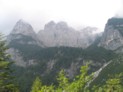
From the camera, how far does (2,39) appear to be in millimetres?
42344

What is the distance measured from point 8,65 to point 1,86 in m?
2.52

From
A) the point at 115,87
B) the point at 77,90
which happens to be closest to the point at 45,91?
the point at 77,90

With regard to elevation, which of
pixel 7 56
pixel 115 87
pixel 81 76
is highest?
pixel 7 56

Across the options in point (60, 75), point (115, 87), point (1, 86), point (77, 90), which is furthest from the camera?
point (1, 86)

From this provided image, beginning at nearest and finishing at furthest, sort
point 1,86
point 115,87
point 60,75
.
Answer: point 60,75 < point 115,87 < point 1,86

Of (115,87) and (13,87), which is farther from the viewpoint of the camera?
(13,87)

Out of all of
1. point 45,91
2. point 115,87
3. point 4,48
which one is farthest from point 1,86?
point 45,91

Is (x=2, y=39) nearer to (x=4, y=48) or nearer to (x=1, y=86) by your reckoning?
(x=4, y=48)

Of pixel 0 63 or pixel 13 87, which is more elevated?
pixel 0 63

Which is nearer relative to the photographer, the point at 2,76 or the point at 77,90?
the point at 77,90

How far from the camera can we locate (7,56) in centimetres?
4222

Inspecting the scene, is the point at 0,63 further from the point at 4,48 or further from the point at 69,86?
the point at 69,86

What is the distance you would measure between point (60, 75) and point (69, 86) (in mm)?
1107

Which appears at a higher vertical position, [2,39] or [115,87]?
[2,39]
